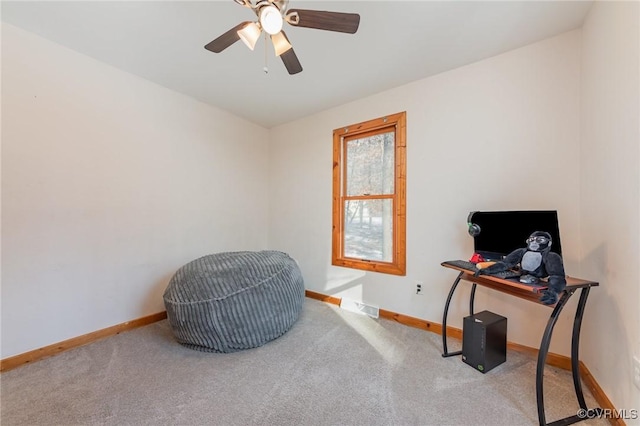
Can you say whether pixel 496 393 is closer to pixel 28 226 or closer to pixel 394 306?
pixel 394 306

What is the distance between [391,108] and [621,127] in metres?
1.85

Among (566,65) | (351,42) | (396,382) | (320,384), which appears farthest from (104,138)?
(566,65)

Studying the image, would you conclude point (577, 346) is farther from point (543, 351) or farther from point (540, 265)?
point (540, 265)

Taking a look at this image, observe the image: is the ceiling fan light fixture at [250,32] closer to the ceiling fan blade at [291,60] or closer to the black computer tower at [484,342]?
the ceiling fan blade at [291,60]

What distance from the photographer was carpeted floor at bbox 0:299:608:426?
1466 millimetres

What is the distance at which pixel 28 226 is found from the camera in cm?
203

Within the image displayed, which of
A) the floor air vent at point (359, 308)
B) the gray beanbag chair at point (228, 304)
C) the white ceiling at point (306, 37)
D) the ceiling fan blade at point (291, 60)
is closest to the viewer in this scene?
the ceiling fan blade at point (291, 60)

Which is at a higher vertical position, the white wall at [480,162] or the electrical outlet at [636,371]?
the white wall at [480,162]

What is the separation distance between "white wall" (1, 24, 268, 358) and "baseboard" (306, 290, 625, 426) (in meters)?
2.09

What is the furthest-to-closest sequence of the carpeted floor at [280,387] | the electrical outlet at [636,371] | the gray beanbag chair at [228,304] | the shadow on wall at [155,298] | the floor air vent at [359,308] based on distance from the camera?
the floor air vent at [359,308]
the shadow on wall at [155,298]
the gray beanbag chair at [228,304]
the carpeted floor at [280,387]
the electrical outlet at [636,371]

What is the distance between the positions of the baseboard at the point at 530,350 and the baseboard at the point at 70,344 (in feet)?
6.50

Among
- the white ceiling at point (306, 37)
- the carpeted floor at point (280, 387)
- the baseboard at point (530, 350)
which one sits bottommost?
the carpeted floor at point (280, 387)

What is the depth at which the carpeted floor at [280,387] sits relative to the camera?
4.81 ft

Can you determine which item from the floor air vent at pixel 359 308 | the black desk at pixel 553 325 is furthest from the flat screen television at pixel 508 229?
the floor air vent at pixel 359 308
